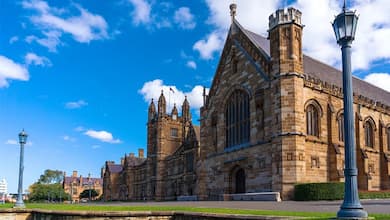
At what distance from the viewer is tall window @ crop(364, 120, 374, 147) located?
40222 millimetres

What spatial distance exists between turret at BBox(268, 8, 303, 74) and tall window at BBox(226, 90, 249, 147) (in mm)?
5912

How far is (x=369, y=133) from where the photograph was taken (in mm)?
40656

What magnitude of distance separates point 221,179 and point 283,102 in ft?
37.9

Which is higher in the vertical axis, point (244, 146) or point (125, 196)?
point (244, 146)

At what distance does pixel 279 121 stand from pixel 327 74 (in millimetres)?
15020

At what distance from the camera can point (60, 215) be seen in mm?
17797

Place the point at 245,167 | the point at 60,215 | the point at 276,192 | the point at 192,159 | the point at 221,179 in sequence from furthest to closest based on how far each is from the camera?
the point at 192,159
the point at 221,179
the point at 245,167
the point at 276,192
the point at 60,215

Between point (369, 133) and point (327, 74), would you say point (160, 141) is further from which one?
point (369, 133)

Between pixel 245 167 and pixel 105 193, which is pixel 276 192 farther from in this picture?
pixel 105 193

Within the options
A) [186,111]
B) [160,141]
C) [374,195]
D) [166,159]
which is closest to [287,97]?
[374,195]

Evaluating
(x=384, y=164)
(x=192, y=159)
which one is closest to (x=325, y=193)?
(x=384, y=164)

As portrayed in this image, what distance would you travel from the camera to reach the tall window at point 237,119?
37.1 metres

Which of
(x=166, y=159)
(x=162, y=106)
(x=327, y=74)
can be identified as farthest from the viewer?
(x=162, y=106)

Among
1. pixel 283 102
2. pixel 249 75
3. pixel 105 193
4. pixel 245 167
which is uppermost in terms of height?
pixel 249 75
